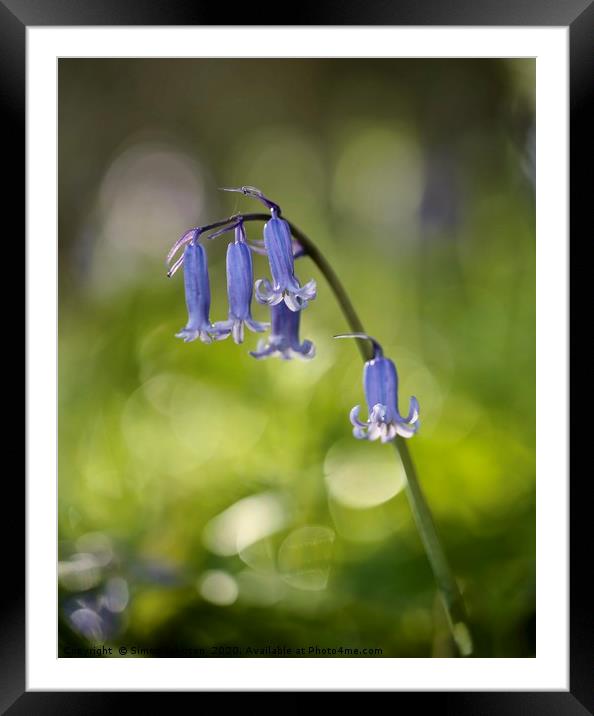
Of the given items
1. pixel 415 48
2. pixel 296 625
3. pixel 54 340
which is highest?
pixel 415 48

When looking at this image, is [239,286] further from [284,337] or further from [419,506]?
[419,506]

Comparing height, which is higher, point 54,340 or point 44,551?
point 54,340

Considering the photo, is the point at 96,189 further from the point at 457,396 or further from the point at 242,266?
the point at 457,396

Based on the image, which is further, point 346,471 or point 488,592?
point 346,471

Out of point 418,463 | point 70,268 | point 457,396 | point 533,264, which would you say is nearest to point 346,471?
point 418,463

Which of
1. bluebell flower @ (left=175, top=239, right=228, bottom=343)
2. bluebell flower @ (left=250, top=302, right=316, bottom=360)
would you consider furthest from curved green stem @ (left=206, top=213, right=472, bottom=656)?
bluebell flower @ (left=250, top=302, right=316, bottom=360)

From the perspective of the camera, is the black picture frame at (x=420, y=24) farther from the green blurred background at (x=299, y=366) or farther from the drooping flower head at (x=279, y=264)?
the drooping flower head at (x=279, y=264)
